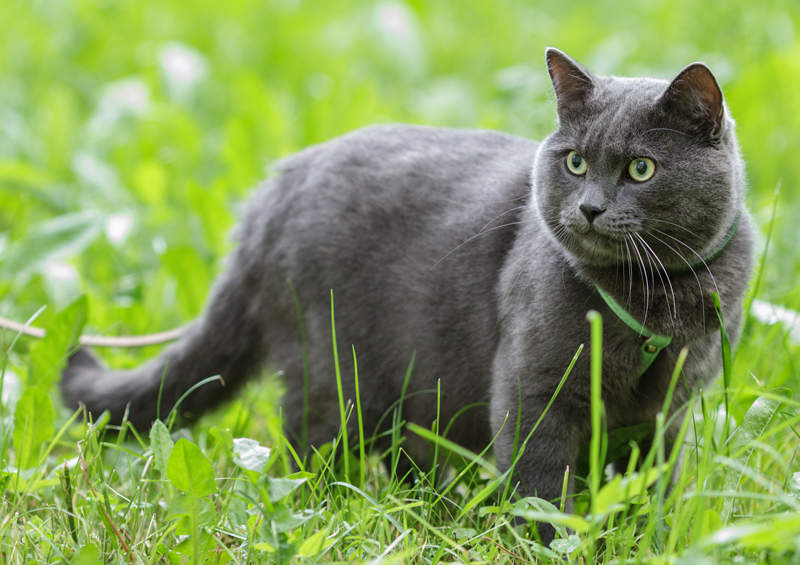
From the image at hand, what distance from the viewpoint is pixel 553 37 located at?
5133 mm

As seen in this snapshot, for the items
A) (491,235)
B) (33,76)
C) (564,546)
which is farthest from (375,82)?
(564,546)

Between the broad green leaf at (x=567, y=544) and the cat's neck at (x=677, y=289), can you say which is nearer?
the broad green leaf at (x=567, y=544)

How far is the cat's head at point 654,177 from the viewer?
1.74 m

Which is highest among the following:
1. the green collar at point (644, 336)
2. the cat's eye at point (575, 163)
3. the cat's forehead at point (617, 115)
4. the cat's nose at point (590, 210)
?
the cat's forehead at point (617, 115)

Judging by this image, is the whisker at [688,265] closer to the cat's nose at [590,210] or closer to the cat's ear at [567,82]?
the cat's nose at [590,210]

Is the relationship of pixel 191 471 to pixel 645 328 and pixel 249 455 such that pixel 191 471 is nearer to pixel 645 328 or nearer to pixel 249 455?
pixel 249 455

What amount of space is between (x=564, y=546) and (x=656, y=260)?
1.90 ft

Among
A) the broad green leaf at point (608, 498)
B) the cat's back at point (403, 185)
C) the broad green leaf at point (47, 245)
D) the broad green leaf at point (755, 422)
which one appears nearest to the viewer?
the broad green leaf at point (608, 498)

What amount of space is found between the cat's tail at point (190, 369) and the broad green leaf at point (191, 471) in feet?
2.36

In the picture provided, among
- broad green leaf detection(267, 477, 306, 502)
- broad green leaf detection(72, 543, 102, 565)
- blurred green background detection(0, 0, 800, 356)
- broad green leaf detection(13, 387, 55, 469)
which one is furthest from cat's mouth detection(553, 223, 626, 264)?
broad green leaf detection(13, 387, 55, 469)

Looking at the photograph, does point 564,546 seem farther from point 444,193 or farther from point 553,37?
point 553,37

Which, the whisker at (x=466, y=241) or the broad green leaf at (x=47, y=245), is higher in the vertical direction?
the whisker at (x=466, y=241)

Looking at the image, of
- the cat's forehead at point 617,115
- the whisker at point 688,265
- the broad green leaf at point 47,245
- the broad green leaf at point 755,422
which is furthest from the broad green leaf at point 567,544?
the broad green leaf at point 47,245

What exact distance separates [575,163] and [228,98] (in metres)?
3.00
